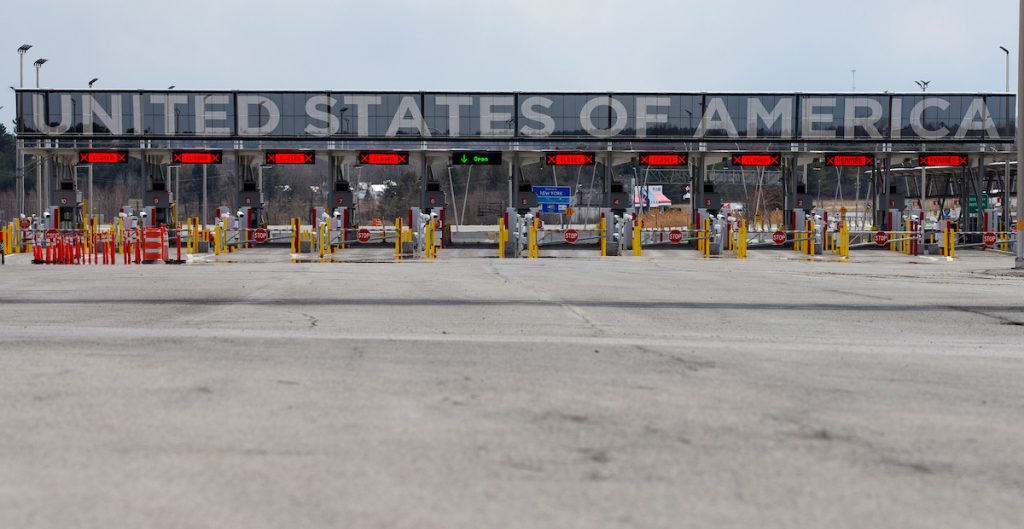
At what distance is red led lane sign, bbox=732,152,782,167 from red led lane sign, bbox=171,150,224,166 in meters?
20.7

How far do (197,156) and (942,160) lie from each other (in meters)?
30.0

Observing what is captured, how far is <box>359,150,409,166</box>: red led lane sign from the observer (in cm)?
4581

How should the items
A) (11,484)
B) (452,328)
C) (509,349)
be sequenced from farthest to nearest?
(452,328) < (509,349) < (11,484)

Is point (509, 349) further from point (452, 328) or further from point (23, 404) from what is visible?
point (23, 404)

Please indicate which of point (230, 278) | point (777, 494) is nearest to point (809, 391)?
point (777, 494)

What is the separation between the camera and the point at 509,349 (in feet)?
34.2

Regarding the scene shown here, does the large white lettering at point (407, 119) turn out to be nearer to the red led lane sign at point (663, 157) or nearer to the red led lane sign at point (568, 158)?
the red led lane sign at point (568, 158)

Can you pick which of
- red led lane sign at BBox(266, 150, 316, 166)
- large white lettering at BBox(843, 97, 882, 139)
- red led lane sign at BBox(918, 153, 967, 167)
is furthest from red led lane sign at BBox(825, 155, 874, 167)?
red led lane sign at BBox(266, 150, 316, 166)

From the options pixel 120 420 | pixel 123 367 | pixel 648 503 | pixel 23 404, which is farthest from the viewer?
pixel 123 367

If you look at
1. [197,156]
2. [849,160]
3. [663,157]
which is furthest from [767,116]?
[197,156]

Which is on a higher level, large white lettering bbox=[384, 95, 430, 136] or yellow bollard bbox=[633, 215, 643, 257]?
large white lettering bbox=[384, 95, 430, 136]

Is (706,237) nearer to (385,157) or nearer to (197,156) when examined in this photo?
(385,157)

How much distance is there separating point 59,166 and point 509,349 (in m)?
45.3

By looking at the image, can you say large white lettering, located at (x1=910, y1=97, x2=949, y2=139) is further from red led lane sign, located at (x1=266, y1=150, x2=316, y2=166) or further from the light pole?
red led lane sign, located at (x1=266, y1=150, x2=316, y2=166)
